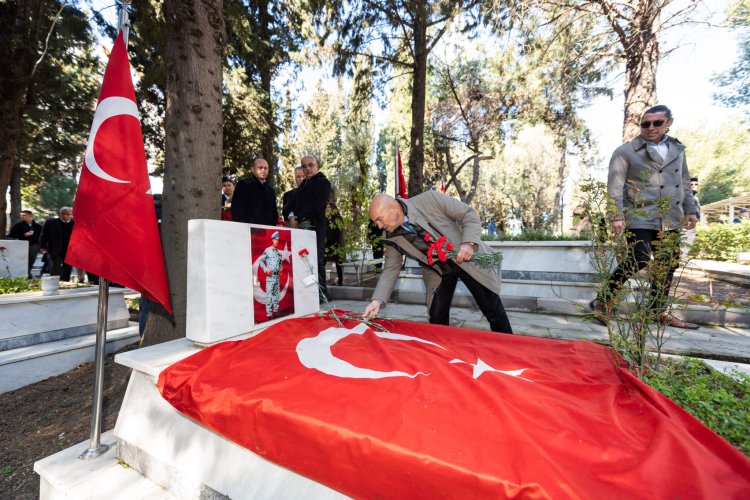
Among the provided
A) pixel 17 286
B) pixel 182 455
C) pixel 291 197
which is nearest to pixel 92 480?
pixel 182 455

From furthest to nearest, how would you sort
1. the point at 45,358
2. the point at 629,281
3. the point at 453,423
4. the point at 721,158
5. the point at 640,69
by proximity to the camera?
the point at 721,158
the point at 640,69
the point at 45,358
the point at 629,281
the point at 453,423

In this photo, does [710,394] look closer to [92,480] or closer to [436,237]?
[436,237]

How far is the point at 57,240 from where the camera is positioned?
26.0 feet

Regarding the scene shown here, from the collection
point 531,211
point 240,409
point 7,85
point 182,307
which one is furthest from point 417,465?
point 531,211

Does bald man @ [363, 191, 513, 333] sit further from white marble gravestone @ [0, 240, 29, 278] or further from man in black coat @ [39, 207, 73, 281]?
man in black coat @ [39, 207, 73, 281]

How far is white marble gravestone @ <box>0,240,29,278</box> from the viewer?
5.67 meters

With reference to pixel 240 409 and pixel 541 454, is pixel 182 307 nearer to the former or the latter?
pixel 240 409

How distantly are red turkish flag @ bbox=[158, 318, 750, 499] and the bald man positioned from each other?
0.86 meters

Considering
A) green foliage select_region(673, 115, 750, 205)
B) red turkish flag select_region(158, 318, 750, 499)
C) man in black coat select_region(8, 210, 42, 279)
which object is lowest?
red turkish flag select_region(158, 318, 750, 499)

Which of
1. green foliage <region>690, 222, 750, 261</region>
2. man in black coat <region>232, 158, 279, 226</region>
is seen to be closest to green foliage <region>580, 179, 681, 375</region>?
man in black coat <region>232, 158, 279, 226</region>

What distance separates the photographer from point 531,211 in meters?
32.4

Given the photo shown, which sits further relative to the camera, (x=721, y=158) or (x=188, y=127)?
(x=721, y=158)

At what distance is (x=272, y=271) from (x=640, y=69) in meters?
6.54

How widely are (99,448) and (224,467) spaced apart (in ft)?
2.94
